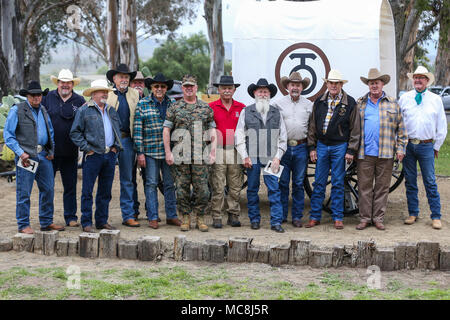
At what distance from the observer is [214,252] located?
18.8 feet

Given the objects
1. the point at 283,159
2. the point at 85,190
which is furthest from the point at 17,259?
the point at 283,159

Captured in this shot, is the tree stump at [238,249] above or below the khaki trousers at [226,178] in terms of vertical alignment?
below

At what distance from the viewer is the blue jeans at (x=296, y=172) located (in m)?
7.36

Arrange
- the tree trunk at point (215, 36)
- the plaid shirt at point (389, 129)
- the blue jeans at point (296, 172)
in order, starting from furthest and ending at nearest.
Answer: the tree trunk at point (215, 36) < the blue jeans at point (296, 172) < the plaid shirt at point (389, 129)

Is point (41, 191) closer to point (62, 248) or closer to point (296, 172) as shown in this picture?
point (62, 248)

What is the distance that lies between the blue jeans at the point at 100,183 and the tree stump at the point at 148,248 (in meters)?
1.46

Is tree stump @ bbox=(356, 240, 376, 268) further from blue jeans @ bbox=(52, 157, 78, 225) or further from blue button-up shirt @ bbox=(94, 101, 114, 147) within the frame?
blue jeans @ bbox=(52, 157, 78, 225)

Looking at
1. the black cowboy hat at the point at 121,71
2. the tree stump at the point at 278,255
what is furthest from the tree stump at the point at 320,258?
the black cowboy hat at the point at 121,71

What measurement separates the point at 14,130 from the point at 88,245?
1643 millimetres

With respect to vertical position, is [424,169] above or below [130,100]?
below

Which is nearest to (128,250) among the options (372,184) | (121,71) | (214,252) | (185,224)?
(214,252)

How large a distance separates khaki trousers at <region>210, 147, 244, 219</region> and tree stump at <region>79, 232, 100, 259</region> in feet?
6.38

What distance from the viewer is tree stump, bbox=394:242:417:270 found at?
551 cm

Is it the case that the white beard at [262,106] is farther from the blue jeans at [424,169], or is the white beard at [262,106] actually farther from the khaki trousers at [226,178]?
the blue jeans at [424,169]
